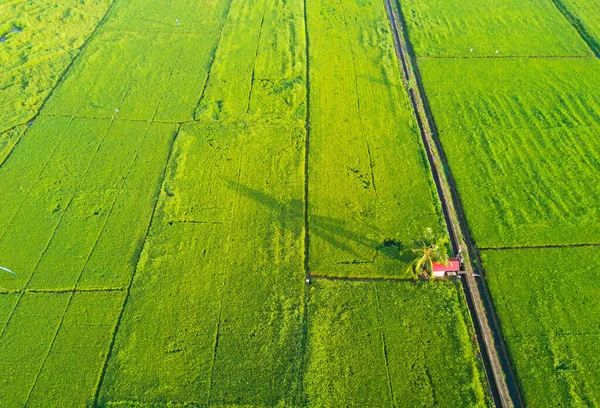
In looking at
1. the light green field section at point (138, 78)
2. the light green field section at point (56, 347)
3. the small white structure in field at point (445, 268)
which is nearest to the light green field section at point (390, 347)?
the small white structure in field at point (445, 268)

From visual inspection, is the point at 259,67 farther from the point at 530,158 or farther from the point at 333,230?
the point at 530,158

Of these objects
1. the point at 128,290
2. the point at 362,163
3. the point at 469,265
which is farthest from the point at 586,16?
the point at 128,290

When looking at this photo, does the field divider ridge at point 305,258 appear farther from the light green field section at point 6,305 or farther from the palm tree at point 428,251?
the light green field section at point 6,305

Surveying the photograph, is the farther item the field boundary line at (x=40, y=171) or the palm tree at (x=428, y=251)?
the field boundary line at (x=40, y=171)

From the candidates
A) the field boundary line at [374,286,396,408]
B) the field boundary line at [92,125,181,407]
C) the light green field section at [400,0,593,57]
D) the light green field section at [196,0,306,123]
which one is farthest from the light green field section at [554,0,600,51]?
the field boundary line at [92,125,181,407]

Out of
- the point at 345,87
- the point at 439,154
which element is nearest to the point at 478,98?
the point at 439,154

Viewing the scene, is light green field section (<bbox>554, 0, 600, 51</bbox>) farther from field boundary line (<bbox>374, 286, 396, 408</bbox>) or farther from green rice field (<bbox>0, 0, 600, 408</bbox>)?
field boundary line (<bbox>374, 286, 396, 408</bbox>)
